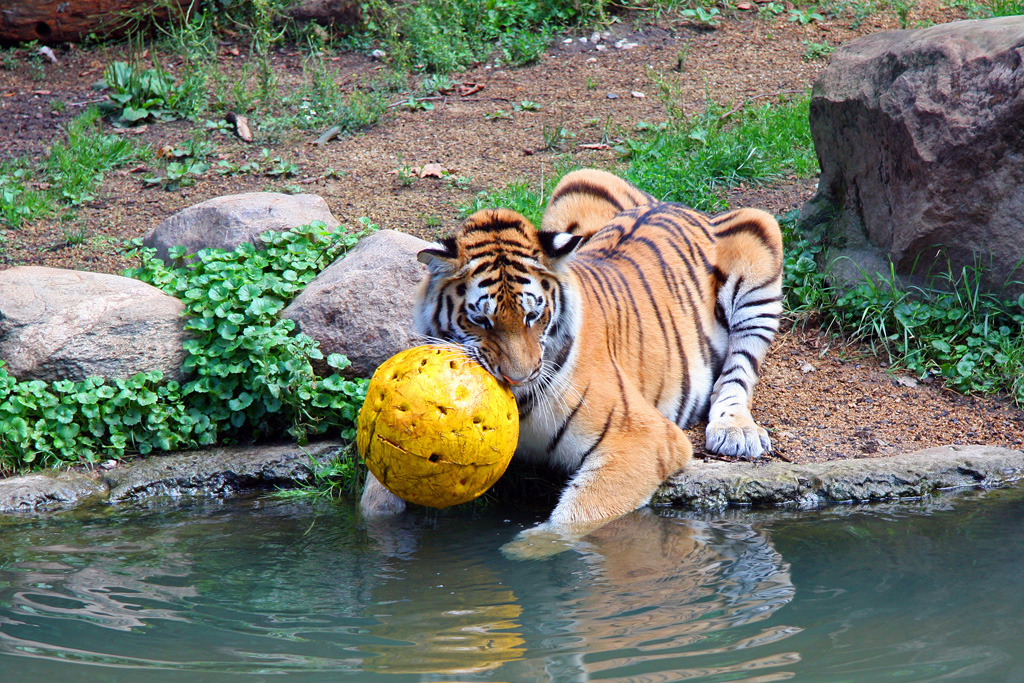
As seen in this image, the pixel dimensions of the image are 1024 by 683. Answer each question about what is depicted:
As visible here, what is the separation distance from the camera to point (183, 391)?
4.40 metres

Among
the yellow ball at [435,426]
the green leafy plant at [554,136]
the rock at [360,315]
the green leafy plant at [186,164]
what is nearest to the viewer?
the yellow ball at [435,426]

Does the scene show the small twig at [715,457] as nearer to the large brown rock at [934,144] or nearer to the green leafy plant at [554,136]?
the large brown rock at [934,144]

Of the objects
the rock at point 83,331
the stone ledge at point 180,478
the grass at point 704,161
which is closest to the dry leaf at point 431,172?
the grass at point 704,161

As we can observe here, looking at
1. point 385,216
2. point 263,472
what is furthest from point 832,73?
point 263,472

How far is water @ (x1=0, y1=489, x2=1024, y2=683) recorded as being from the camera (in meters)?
2.44

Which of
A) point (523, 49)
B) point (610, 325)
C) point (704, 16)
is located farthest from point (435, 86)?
point (610, 325)

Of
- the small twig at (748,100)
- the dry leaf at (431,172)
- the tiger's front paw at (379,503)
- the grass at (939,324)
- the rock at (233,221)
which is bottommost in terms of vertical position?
the tiger's front paw at (379,503)

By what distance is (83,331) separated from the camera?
4.38m

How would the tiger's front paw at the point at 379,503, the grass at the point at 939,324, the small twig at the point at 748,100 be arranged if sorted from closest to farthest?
the tiger's front paw at the point at 379,503 → the grass at the point at 939,324 → the small twig at the point at 748,100

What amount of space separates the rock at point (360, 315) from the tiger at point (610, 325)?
637 millimetres

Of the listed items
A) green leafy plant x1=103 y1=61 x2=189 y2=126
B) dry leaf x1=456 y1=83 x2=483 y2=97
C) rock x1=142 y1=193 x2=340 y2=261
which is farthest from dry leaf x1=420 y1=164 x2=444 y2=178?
green leafy plant x1=103 y1=61 x2=189 y2=126

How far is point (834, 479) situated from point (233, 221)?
3.43 meters

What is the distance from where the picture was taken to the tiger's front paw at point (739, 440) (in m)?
4.14

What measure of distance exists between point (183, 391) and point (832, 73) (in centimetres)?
392
